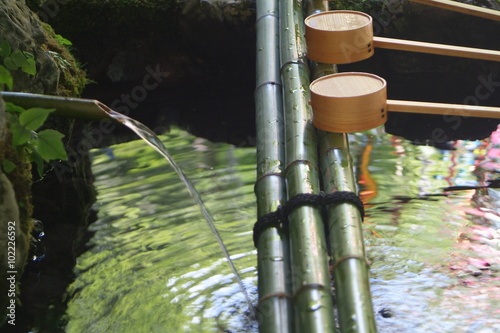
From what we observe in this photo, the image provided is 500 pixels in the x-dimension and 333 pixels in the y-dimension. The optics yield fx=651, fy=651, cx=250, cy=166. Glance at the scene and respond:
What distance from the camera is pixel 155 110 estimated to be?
6270mm

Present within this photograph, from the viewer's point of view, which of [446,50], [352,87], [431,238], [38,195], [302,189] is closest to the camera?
[302,189]

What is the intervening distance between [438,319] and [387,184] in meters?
1.65

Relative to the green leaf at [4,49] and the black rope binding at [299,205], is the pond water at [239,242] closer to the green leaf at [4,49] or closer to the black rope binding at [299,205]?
the black rope binding at [299,205]

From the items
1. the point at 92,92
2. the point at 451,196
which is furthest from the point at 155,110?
the point at 451,196

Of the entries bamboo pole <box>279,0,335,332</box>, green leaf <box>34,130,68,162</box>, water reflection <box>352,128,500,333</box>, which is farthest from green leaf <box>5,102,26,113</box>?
water reflection <box>352,128,500,333</box>

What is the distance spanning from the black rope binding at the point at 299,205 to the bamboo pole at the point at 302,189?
3 cm

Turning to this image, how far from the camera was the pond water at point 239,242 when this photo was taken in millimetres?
3057

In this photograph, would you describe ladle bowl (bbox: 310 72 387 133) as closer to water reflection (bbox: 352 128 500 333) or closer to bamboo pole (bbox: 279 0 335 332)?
bamboo pole (bbox: 279 0 335 332)

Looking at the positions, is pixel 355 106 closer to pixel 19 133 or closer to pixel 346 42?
pixel 346 42

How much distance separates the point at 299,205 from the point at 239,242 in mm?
811

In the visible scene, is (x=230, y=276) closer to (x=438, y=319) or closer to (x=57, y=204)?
(x=438, y=319)

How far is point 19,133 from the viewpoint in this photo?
2.70m

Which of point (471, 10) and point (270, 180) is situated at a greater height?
point (471, 10)

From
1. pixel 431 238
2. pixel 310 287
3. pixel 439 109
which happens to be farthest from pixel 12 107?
pixel 431 238
